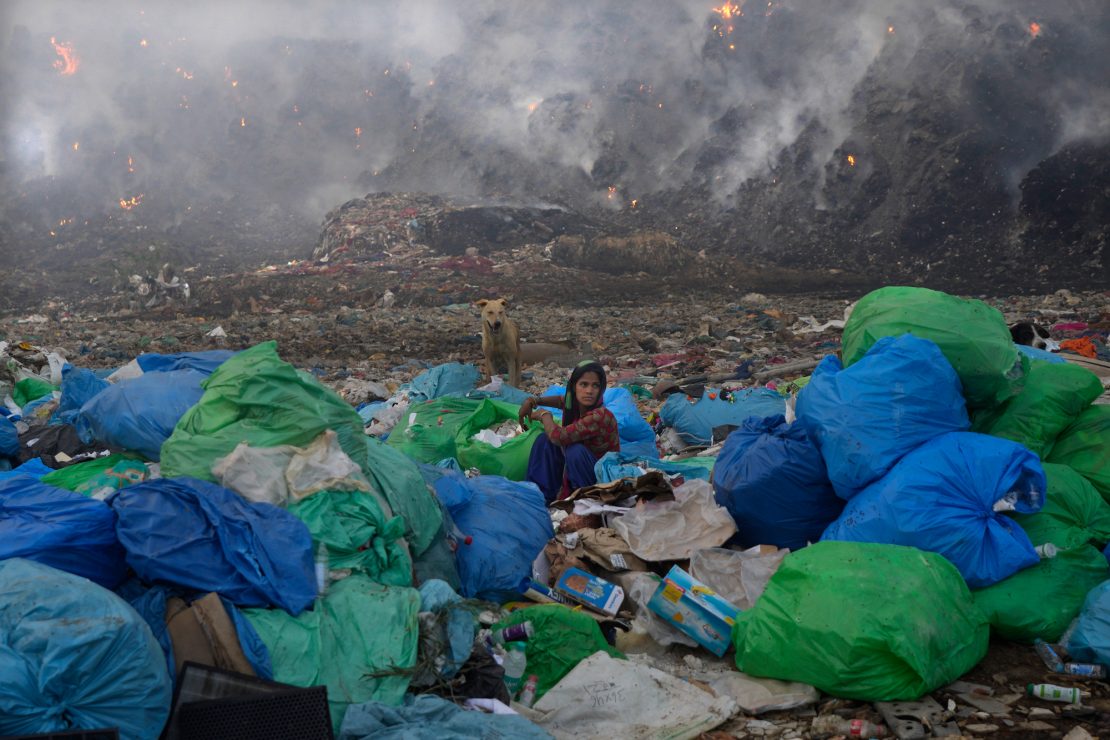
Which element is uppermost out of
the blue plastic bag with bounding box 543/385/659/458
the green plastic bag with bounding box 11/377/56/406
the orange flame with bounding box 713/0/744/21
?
the orange flame with bounding box 713/0/744/21

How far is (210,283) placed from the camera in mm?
19406

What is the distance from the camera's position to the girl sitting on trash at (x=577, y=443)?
13.0 feet

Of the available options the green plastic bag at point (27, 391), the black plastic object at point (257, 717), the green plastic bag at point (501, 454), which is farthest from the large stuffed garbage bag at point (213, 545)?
the green plastic bag at point (27, 391)

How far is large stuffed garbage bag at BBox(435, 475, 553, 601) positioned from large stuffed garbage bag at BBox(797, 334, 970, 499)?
45.7 inches

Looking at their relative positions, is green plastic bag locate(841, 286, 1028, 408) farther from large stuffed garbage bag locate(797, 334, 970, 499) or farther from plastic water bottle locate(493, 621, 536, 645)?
plastic water bottle locate(493, 621, 536, 645)

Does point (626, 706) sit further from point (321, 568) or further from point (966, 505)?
point (966, 505)

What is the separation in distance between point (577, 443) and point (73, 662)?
2.55m

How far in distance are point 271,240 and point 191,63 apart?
71.9 feet

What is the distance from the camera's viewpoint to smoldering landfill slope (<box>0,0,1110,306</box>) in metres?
21.3

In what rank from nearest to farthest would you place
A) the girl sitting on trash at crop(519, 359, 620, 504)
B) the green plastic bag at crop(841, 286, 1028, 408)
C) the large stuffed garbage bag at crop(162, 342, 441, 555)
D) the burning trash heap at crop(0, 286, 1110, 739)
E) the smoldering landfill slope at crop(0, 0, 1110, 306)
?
the burning trash heap at crop(0, 286, 1110, 739)
the large stuffed garbage bag at crop(162, 342, 441, 555)
the green plastic bag at crop(841, 286, 1028, 408)
the girl sitting on trash at crop(519, 359, 620, 504)
the smoldering landfill slope at crop(0, 0, 1110, 306)

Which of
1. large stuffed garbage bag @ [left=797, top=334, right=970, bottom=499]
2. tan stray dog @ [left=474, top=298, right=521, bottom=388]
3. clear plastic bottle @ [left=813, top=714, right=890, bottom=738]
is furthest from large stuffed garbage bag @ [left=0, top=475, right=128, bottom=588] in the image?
→ tan stray dog @ [left=474, top=298, right=521, bottom=388]

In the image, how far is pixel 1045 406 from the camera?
10.2ft

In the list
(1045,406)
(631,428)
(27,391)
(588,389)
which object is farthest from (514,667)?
(27,391)

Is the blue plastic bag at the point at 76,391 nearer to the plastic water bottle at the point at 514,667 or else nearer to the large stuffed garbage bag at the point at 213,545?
the large stuffed garbage bag at the point at 213,545
